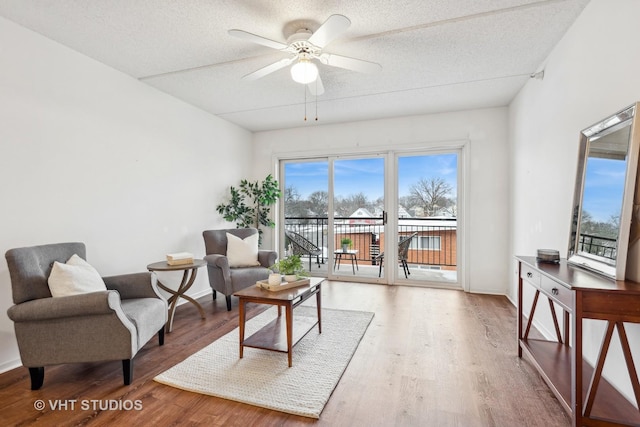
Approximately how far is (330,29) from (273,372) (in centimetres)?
233

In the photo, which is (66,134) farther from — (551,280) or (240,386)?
(551,280)

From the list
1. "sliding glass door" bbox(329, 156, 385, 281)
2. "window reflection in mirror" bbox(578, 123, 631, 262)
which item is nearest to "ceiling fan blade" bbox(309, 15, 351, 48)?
"window reflection in mirror" bbox(578, 123, 631, 262)

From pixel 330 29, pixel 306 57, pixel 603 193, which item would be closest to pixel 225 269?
pixel 306 57

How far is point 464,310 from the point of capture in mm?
3459

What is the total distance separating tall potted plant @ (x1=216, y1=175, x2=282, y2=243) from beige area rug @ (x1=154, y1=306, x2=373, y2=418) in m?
2.20

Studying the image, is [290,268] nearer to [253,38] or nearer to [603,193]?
[253,38]

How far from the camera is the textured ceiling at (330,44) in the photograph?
2.08 metres

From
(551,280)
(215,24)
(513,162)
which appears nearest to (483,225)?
(513,162)

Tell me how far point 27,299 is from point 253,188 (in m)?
3.27

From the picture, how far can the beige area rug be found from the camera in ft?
6.06

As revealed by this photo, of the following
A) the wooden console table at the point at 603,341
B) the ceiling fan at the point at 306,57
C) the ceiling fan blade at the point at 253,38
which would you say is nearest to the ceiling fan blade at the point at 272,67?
the ceiling fan at the point at 306,57

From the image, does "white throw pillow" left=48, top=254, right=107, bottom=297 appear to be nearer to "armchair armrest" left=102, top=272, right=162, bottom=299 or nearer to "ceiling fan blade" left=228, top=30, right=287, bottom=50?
"armchair armrest" left=102, top=272, right=162, bottom=299

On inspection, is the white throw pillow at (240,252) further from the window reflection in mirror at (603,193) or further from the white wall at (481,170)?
the window reflection in mirror at (603,193)

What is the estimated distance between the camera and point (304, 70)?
2.34m
